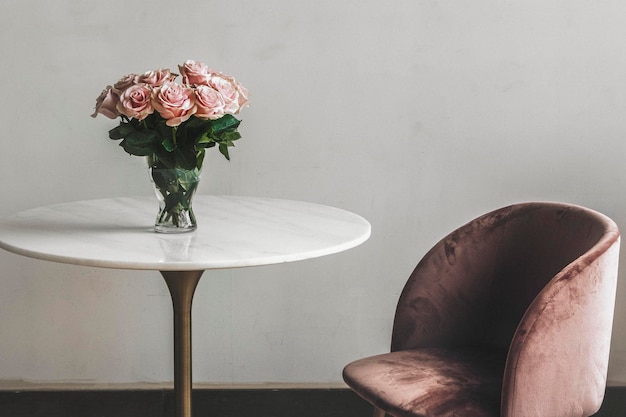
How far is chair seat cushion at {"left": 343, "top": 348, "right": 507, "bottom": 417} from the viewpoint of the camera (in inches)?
67.6

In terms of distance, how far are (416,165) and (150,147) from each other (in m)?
1.14

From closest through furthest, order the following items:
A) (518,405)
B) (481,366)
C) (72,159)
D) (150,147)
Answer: (518,405), (150,147), (481,366), (72,159)

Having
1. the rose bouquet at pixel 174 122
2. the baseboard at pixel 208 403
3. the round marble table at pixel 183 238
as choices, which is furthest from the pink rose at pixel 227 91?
the baseboard at pixel 208 403

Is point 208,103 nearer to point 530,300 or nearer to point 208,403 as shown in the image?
point 530,300

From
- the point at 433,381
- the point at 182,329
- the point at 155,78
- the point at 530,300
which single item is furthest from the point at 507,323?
the point at 155,78

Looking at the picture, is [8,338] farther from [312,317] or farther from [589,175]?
[589,175]

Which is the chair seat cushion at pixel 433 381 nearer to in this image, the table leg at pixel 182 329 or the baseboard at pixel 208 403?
the table leg at pixel 182 329

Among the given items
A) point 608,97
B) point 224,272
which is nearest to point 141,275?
point 224,272

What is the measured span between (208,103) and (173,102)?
0.08m

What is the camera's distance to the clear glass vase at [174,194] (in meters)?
1.83

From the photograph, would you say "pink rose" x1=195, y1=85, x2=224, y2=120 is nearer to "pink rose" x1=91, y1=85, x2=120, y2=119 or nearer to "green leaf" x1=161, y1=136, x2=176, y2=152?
"green leaf" x1=161, y1=136, x2=176, y2=152

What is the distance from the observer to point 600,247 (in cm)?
174

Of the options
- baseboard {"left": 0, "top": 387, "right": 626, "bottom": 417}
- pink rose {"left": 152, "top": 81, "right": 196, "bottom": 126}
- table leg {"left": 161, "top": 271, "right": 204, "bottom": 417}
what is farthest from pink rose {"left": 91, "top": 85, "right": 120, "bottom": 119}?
baseboard {"left": 0, "top": 387, "right": 626, "bottom": 417}

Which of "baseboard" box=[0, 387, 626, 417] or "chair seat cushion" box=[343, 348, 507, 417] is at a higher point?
"chair seat cushion" box=[343, 348, 507, 417]
